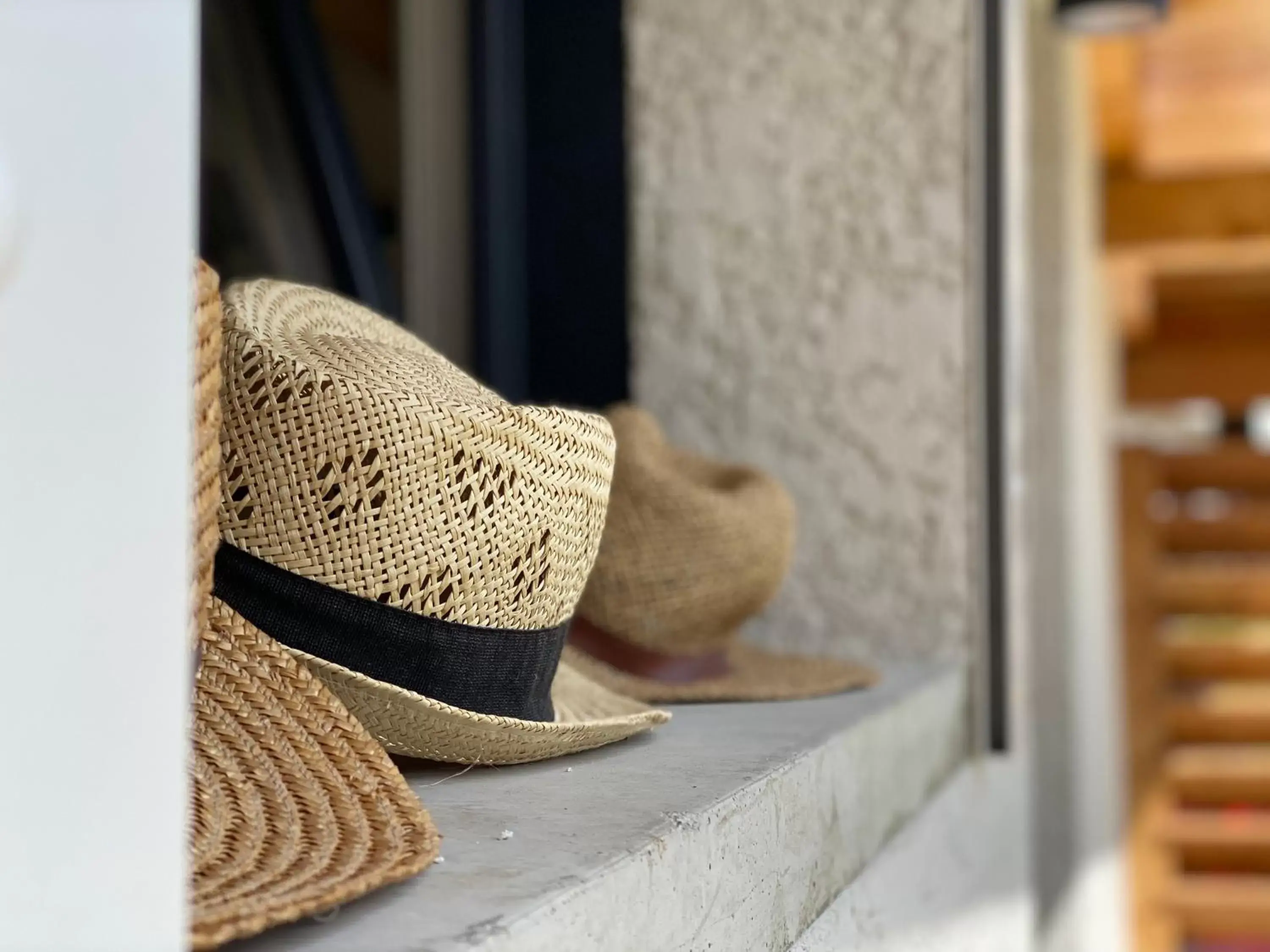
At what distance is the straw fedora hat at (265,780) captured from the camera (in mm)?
521

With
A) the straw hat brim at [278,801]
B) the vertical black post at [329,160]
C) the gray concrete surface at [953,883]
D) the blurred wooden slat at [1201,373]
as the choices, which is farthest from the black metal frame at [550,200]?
the blurred wooden slat at [1201,373]

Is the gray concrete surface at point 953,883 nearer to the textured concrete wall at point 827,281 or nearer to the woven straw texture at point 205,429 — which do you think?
the textured concrete wall at point 827,281

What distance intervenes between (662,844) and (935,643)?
1.08 m

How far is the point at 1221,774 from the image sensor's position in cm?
404

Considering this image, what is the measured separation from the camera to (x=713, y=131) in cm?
176

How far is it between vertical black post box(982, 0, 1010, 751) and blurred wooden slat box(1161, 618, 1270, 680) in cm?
268

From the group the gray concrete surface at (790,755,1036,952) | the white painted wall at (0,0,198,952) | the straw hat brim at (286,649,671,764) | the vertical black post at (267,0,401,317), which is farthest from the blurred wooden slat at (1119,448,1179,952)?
the white painted wall at (0,0,198,952)

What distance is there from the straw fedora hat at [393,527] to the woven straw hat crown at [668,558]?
375 millimetres

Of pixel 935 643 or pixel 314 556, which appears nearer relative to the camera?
pixel 314 556

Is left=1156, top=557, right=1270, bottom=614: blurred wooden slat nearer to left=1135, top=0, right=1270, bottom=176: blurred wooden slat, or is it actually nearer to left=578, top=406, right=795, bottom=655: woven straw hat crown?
left=1135, top=0, right=1270, bottom=176: blurred wooden slat

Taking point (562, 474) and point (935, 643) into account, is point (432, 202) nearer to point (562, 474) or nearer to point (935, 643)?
point (935, 643)

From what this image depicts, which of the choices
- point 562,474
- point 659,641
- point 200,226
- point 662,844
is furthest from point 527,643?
point 200,226

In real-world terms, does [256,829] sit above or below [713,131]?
below

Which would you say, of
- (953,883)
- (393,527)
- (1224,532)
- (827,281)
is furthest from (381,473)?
(1224,532)
